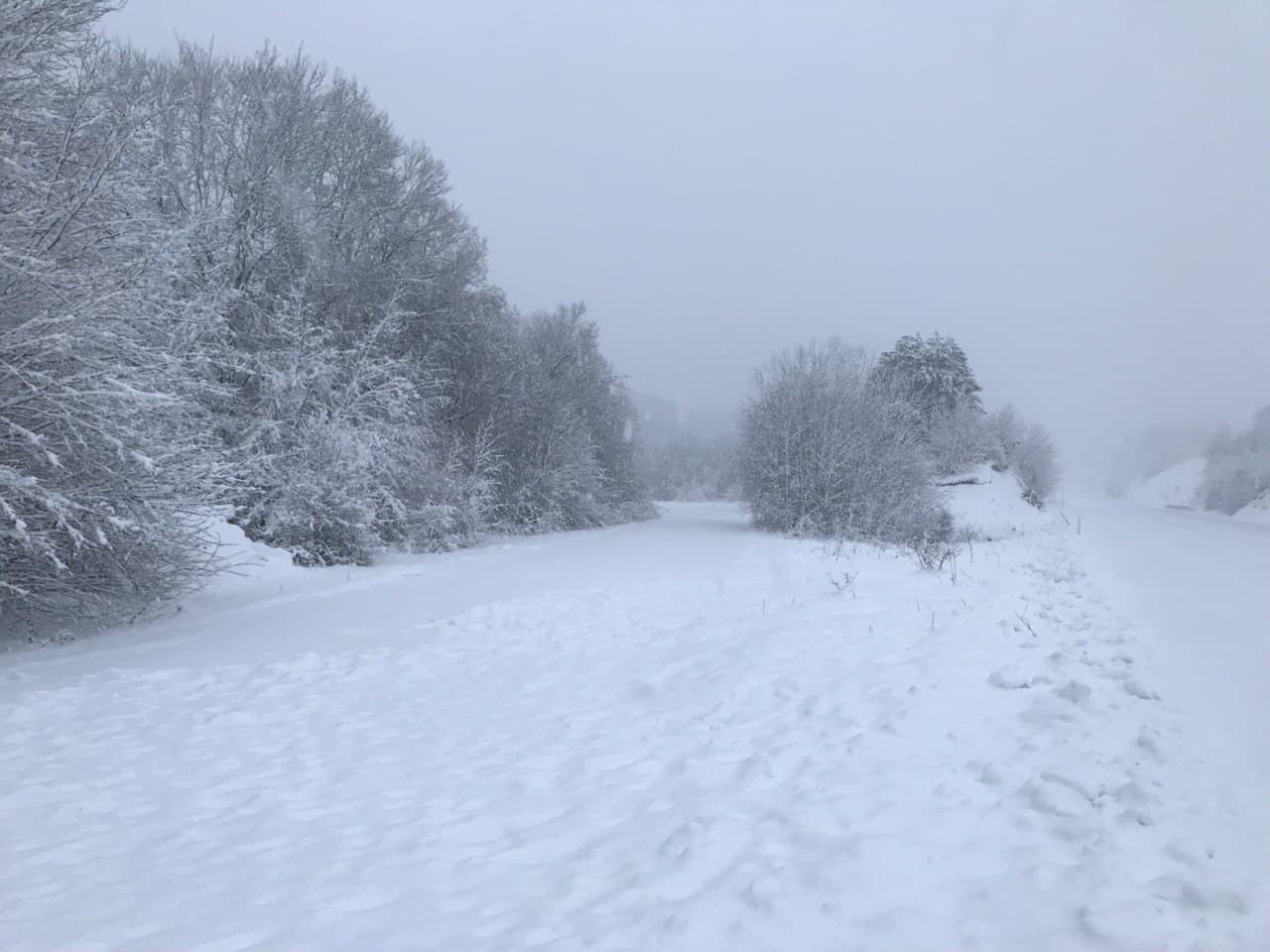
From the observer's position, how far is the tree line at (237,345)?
653 cm

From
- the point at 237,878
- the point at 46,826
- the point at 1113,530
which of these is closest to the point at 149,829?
the point at 46,826

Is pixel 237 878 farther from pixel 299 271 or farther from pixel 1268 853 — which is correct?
pixel 299 271

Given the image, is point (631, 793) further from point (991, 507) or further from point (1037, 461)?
point (1037, 461)

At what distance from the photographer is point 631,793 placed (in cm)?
375

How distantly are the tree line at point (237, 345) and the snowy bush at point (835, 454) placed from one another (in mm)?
7368

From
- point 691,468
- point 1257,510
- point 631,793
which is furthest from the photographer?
point 691,468

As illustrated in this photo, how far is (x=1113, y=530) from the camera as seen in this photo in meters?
18.2

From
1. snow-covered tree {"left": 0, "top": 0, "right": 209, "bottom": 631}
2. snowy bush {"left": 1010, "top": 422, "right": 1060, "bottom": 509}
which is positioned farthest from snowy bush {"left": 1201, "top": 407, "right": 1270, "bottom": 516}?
snow-covered tree {"left": 0, "top": 0, "right": 209, "bottom": 631}

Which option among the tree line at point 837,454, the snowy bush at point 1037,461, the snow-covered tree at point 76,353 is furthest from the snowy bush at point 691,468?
the snow-covered tree at point 76,353

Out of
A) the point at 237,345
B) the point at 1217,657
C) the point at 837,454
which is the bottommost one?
the point at 1217,657

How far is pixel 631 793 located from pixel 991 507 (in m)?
29.9

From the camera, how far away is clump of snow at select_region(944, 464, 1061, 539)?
79.3 feet

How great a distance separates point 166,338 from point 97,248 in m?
1.91

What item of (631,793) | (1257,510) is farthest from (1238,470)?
(631,793)
